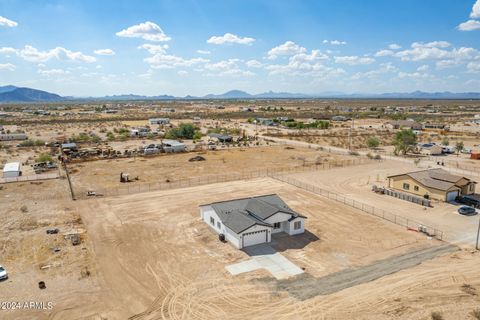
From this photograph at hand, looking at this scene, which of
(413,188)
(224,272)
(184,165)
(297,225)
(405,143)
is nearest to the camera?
(224,272)

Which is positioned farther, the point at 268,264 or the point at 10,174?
the point at 10,174

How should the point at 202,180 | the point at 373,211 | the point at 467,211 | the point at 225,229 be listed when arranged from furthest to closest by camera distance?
the point at 202,180 < the point at 373,211 < the point at 467,211 < the point at 225,229

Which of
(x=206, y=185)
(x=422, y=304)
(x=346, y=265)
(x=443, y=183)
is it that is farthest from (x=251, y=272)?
(x=443, y=183)

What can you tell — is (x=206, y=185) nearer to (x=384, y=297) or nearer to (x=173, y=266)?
(x=173, y=266)

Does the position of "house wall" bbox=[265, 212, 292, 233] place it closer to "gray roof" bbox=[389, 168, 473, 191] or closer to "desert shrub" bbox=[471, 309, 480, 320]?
"desert shrub" bbox=[471, 309, 480, 320]

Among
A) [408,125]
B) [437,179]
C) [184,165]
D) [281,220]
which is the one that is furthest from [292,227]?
[408,125]

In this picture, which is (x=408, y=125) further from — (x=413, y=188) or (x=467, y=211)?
(x=467, y=211)

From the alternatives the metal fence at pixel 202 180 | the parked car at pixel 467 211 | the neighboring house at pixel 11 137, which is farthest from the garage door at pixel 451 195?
the neighboring house at pixel 11 137
